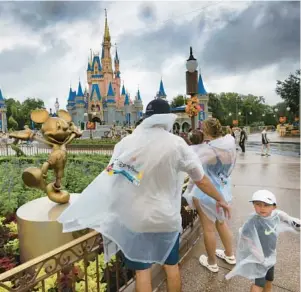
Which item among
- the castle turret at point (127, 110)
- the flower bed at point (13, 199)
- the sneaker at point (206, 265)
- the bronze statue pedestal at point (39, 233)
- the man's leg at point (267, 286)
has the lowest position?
the sneaker at point (206, 265)

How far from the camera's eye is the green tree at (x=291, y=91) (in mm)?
36572

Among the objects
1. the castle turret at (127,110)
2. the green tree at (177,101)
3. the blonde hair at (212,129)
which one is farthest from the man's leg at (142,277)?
the green tree at (177,101)

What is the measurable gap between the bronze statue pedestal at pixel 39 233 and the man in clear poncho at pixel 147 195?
698mm

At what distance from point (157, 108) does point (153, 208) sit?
2.46ft

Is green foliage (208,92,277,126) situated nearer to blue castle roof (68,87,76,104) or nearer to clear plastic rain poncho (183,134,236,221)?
blue castle roof (68,87,76,104)

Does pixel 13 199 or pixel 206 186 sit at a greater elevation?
pixel 206 186

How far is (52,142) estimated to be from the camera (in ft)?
10.1

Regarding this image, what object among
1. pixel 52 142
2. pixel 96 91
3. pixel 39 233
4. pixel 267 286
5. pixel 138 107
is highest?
pixel 96 91

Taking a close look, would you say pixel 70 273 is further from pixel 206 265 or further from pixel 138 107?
pixel 138 107

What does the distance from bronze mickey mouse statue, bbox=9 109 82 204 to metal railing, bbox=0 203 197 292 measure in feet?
2.34

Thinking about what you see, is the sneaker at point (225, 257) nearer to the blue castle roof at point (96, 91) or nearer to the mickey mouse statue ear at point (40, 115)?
the mickey mouse statue ear at point (40, 115)

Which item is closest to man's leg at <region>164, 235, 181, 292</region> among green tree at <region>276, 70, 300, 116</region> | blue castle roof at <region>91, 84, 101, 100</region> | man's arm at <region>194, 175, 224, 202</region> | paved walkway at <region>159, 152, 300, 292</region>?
man's arm at <region>194, 175, 224, 202</region>

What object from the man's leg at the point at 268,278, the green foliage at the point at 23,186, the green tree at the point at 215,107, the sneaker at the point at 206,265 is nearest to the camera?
the man's leg at the point at 268,278

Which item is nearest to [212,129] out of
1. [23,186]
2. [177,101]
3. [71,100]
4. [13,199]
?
[13,199]
